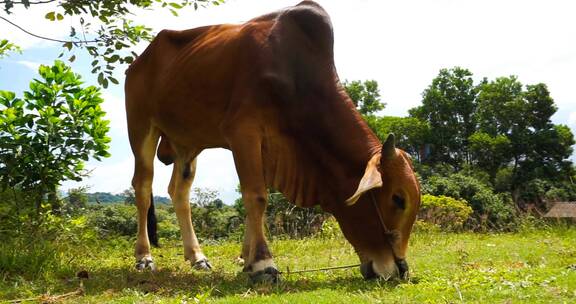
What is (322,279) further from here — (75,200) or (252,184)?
(75,200)

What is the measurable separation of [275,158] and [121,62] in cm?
190

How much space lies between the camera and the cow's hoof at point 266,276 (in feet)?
14.2

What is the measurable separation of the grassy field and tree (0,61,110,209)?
900 millimetres

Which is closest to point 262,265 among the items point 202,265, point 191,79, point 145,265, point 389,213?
point 389,213

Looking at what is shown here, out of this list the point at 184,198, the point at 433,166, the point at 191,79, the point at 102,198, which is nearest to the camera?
the point at 191,79

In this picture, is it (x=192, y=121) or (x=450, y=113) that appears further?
(x=450, y=113)

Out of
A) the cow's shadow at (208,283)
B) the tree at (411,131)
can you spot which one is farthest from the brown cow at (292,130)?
the tree at (411,131)

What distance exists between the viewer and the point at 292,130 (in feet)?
15.9

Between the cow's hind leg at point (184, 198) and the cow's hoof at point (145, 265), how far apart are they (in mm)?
494

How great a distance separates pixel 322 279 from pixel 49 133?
3.65m

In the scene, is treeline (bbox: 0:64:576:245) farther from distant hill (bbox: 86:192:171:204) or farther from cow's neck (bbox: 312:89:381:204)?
cow's neck (bbox: 312:89:381:204)

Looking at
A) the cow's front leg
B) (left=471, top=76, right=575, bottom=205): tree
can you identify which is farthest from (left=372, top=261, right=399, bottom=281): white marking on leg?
(left=471, top=76, right=575, bottom=205): tree

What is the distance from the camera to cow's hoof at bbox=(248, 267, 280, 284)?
14.2 ft

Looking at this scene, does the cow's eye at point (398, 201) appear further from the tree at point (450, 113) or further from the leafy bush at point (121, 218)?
the tree at point (450, 113)
